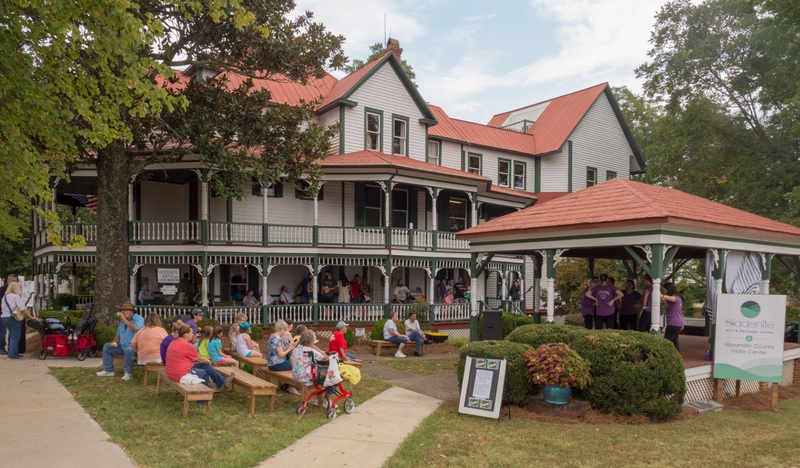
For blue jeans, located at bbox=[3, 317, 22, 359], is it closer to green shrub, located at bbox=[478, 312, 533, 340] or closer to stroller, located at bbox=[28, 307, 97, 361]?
stroller, located at bbox=[28, 307, 97, 361]

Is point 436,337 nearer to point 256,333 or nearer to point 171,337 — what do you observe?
point 256,333

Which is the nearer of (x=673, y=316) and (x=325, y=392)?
(x=325, y=392)

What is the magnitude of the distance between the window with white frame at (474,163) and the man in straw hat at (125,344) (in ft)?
70.0

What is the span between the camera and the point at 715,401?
1266 cm

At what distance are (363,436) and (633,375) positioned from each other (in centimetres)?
477

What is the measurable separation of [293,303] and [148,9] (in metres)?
12.0

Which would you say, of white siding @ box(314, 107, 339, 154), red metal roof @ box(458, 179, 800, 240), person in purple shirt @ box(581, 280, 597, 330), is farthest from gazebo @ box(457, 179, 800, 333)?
white siding @ box(314, 107, 339, 154)

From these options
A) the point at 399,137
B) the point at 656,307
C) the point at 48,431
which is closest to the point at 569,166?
the point at 399,137

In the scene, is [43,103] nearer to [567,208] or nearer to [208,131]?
[208,131]

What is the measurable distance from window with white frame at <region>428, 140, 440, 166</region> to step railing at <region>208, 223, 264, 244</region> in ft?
34.9

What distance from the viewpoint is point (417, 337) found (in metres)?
18.3

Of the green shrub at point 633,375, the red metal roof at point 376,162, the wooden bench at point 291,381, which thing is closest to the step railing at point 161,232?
the red metal roof at point 376,162

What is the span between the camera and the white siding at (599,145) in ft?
111

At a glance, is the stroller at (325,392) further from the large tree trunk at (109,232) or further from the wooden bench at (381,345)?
the large tree trunk at (109,232)
